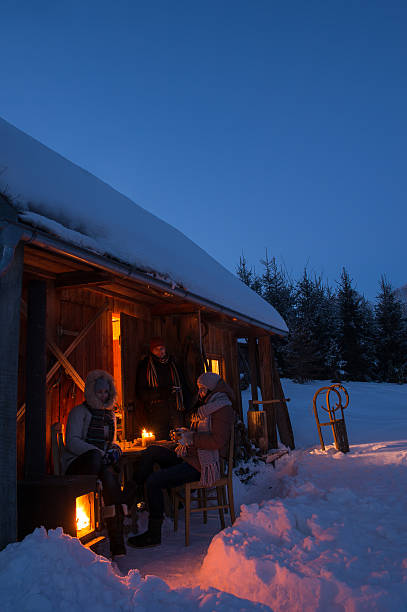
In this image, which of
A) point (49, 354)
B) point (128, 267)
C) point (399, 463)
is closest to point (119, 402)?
point (49, 354)

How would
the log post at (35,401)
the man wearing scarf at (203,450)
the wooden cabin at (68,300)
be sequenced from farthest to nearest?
1. the man wearing scarf at (203,450)
2. the log post at (35,401)
3. the wooden cabin at (68,300)

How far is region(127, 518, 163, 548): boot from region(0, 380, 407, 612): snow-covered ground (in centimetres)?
6

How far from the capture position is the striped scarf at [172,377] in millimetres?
6180

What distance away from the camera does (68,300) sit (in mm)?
5117

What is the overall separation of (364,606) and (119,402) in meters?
4.00

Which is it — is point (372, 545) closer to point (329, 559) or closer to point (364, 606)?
point (329, 559)

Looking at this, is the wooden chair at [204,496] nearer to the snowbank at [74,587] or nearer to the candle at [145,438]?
the candle at [145,438]

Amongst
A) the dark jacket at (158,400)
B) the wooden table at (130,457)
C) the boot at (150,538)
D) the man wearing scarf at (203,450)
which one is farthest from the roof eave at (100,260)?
the boot at (150,538)

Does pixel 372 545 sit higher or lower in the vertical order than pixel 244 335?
lower

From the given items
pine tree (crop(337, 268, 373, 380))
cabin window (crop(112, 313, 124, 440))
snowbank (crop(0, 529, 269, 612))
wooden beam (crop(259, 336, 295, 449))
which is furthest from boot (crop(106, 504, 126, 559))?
pine tree (crop(337, 268, 373, 380))

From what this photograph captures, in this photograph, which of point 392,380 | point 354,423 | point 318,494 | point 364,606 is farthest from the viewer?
point 392,380

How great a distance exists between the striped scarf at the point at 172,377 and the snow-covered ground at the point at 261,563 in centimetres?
160

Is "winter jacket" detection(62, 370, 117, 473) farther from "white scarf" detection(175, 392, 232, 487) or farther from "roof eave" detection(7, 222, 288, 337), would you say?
"roof eave" detection(7, 222, 288, 337)

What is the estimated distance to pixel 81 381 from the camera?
16.4ft
